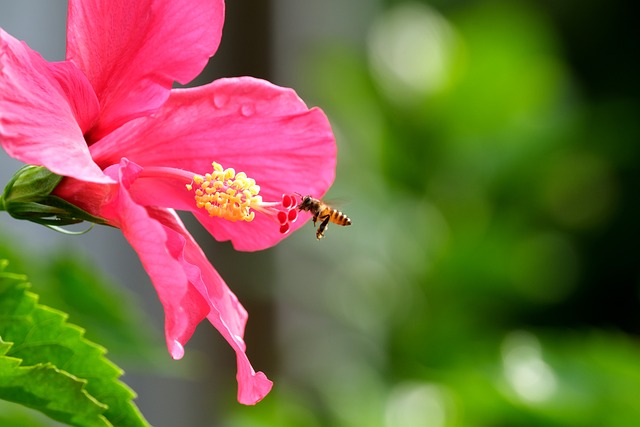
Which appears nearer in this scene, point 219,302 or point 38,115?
point 38,115

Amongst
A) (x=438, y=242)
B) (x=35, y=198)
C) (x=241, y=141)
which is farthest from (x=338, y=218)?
(x=438, y=242)

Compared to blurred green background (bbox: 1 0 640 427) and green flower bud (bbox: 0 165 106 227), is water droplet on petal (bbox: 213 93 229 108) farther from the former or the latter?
blurred green background (bbox: 1 0 640 427)

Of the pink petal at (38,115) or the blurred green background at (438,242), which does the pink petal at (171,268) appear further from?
the blurred green background at (438,242)

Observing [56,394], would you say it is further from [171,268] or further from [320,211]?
[320,211]

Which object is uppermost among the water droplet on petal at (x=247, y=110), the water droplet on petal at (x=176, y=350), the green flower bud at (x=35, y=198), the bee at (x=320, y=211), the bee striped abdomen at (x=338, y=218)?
the water droplet on petal at (x=247, y=110)

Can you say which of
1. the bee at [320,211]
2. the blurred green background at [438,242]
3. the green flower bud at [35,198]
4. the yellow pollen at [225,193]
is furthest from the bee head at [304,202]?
the blurred green background at [438,242]
